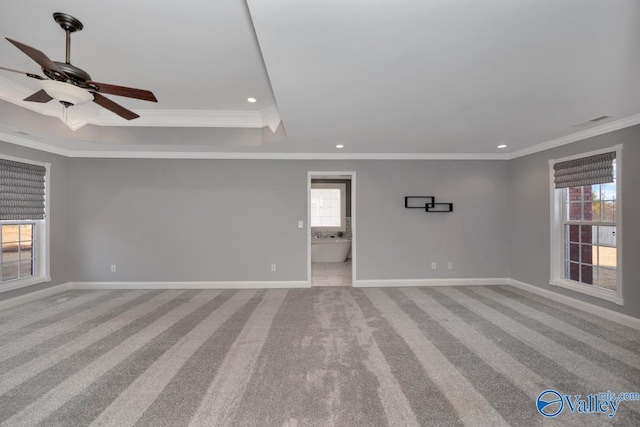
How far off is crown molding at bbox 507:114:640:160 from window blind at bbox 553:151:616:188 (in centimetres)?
28

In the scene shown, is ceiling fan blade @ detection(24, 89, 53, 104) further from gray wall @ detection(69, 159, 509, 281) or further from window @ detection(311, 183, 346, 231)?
window @ detection(311, 183, 346, 231)

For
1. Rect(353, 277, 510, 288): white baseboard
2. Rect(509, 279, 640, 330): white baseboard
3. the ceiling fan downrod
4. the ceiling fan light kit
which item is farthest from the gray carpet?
the ceiling fan downrod

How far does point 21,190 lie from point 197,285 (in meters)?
2.80

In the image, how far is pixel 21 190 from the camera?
3961 millimetres

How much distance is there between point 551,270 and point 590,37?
3.63 meters

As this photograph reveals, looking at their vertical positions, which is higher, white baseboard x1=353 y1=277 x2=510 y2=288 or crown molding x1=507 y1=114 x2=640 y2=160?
crown molding x1=507 y1=114 x2=640 y2=160

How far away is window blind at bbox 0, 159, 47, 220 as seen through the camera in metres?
3.74

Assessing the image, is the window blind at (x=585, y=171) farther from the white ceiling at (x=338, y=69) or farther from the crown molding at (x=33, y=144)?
the crown molding at (x=33, y=144)

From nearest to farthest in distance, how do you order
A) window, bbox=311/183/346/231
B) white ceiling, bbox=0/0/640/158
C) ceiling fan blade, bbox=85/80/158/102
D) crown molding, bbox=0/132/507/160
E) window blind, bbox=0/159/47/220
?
white ceiling, bbox=0/0/640/158 < ceiling fan blade, bbox=85/80/158/102 < window blind, bbox=0/159/47/220 < crown molding, bbox=0/132/507/160 < window, bbox=311/183/346/231

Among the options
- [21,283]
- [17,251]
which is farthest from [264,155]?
[21,283]

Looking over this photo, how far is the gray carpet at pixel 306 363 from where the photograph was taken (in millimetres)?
1788

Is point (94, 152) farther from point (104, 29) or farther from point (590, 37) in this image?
point (590, 37)

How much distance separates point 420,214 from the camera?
498 cm

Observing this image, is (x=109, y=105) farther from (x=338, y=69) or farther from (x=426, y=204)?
(x=426, y=204)
